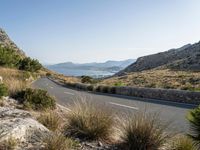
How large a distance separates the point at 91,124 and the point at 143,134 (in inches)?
52.4

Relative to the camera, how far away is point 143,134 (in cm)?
603

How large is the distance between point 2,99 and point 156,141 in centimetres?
753

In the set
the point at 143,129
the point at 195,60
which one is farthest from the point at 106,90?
the point at 195,60

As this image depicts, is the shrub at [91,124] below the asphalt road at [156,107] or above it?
above

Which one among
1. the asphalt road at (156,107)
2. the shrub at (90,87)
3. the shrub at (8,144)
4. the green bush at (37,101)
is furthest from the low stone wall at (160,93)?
the shrub at (8,144)

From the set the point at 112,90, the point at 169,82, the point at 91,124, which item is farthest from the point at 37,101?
the point at 169,82

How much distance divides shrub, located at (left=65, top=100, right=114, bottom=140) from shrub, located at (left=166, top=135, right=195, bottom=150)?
1471 mm

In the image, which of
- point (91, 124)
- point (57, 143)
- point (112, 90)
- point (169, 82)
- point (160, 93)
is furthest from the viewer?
point (169, 82)

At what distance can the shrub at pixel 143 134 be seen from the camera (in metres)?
5.96

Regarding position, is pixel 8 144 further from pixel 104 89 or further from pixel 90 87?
pixel 90 87

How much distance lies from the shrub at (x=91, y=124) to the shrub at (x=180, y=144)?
1471 mm

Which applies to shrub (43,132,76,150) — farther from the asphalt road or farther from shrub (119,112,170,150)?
the asphalt road

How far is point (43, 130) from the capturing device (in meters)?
6.55

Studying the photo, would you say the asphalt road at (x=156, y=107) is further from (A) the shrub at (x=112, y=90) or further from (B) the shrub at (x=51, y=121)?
(A) the shrub at (x=112, y=90)
